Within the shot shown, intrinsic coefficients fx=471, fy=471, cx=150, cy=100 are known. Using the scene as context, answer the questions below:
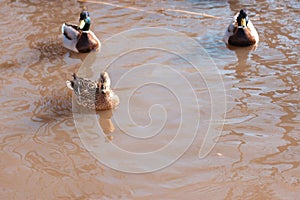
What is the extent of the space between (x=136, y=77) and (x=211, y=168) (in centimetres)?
225

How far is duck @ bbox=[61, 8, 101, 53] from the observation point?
7.41 metres

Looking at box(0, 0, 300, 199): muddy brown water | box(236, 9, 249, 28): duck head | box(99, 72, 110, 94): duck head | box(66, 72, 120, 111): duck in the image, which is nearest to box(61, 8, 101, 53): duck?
box(0, 0, 300, 199): muddy brown water

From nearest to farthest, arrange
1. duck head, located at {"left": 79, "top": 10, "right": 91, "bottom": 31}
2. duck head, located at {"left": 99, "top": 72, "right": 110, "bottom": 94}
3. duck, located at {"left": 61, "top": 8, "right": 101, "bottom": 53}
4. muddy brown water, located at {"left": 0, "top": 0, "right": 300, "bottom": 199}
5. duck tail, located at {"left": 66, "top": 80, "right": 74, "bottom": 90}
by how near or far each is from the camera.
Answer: muddy brown water, located at {"left": 0, "top": 0, "right": 300, "bottom": 199} < duck head, located at {"left": 99, "top": 72, "right": 110, "bottom": 94} < duck tail, located at {"left": 66, "top": 80, "right": 74, "bottom": 90} < duck, located at {"left": 61, "top": 8, "right": 101, "bottom": 53} < duck head, located at {"left": 79, "top": 10, "right": 91, "bottom": 31}

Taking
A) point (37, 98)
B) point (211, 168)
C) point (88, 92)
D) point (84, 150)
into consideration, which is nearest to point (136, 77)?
point (88, 92)

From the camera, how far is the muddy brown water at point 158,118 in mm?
4363

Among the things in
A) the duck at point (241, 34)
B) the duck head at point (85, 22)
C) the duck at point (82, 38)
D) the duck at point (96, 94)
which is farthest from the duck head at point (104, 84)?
the duck at point (241, 34)

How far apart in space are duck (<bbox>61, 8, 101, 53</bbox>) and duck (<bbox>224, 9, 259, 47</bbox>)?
2.11m

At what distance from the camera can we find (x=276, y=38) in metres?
7.66

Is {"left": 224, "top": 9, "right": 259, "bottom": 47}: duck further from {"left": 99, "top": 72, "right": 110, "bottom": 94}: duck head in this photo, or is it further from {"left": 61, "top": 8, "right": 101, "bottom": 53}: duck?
{"left": 99, "top": 72, "right": 110, "bottom": 94}: duck head

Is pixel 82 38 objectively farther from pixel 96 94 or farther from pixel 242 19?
pixel 242 19

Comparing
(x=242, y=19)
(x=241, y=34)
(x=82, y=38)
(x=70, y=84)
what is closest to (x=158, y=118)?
(x=70, y=84)

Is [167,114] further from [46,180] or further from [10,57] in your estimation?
[10,57]

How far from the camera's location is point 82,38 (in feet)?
24.3

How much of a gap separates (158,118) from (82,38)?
2576 millimetres
